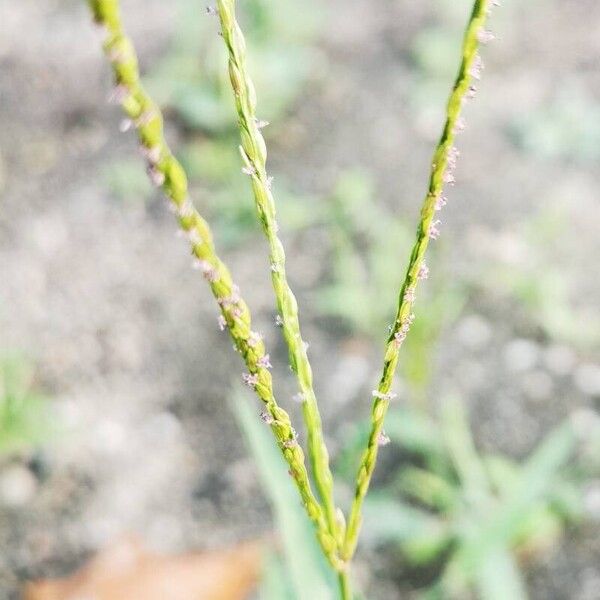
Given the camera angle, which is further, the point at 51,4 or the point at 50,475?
the point at 51,4

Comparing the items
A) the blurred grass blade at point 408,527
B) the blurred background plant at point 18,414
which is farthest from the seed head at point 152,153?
the blurred background plant at point 18,414

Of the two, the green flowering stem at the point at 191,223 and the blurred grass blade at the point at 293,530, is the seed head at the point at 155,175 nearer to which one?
the green flowering stem at the point at 191,223

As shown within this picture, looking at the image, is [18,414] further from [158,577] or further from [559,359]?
[559,359]

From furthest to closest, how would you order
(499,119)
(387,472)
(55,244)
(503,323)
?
(499,119) → (55,244) → (503,323) → (387,472)

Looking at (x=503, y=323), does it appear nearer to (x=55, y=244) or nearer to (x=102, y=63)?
(x=55, y=244)

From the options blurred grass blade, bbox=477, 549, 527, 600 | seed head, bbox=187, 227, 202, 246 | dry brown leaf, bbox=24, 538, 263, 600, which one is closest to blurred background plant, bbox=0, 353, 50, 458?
dry brown leaf, bbox=24, 538, 263, 600

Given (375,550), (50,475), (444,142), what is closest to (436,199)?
(444,142)

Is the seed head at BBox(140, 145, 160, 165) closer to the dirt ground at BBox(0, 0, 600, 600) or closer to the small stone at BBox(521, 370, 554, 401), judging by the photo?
the dirt ground at BBox(0, 0, 600, 600)

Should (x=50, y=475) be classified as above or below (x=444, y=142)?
below
